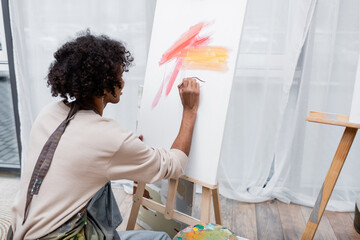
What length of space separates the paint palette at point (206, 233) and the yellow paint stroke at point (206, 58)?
59 centimetres

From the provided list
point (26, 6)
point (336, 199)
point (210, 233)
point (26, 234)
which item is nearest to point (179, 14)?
point (210, 233)

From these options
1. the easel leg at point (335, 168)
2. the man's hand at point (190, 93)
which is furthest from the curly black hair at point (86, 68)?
the easel leg at point (335, 168)

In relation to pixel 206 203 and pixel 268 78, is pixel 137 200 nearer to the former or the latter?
pixel 206 203

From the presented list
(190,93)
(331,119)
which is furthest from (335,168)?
(190,93)

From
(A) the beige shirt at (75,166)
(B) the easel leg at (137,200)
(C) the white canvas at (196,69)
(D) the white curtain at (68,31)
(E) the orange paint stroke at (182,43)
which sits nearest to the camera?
(A) the beige shirt at (75,166)

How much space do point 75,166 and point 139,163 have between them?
0.65 ft

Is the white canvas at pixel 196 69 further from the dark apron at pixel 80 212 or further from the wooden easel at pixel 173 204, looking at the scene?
the dark apron at pixel 80 212

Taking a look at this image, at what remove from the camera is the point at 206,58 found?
1355 mm

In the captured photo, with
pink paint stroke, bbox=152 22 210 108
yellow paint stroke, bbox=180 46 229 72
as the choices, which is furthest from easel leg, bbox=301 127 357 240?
pink paint stroke, bbox=152 22 210 108

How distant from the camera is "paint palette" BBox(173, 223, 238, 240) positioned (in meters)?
1.15

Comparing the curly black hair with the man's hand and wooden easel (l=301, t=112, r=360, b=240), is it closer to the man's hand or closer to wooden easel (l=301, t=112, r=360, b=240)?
the man's hand

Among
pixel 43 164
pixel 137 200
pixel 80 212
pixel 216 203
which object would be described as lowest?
pixel 137 200

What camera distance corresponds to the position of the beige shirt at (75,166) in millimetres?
995

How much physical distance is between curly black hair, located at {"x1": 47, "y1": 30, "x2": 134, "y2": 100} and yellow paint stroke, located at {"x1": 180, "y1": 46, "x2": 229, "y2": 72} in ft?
1.26
